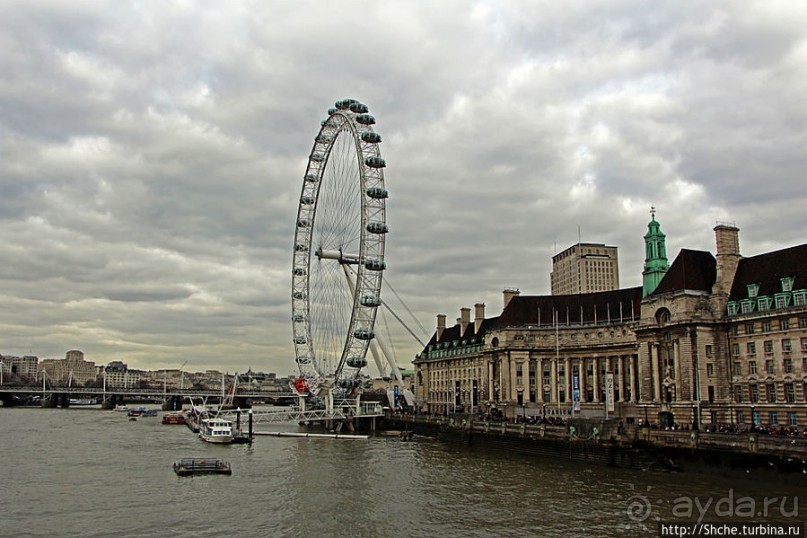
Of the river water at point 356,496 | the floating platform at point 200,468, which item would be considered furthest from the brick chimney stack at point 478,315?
the floating platform at point 200,468

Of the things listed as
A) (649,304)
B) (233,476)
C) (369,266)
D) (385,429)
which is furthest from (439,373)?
(233,476)

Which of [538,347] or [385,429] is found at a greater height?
[538,347]

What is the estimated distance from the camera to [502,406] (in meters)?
103

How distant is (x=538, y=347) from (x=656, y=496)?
205 feet

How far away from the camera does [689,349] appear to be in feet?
225

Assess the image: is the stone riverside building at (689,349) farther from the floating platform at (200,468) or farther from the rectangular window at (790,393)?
the floating platform at (200,468)

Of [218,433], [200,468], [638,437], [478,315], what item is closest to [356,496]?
[200,468]

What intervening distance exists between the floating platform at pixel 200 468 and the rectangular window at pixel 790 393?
4659 cm

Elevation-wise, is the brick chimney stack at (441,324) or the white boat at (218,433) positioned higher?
the brick chimney stack at (441,324)

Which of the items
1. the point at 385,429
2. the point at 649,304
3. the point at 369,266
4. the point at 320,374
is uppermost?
the point at 369,266

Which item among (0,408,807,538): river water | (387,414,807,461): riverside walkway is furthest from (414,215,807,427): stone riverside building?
(0,408,807,538): river water

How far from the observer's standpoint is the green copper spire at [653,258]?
79875 millimetres

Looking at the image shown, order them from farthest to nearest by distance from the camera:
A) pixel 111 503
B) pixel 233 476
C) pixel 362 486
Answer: pixel 233 476 → pixel 362 486 → pixel 111 503

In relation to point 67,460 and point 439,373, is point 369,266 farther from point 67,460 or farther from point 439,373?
point 439,373
